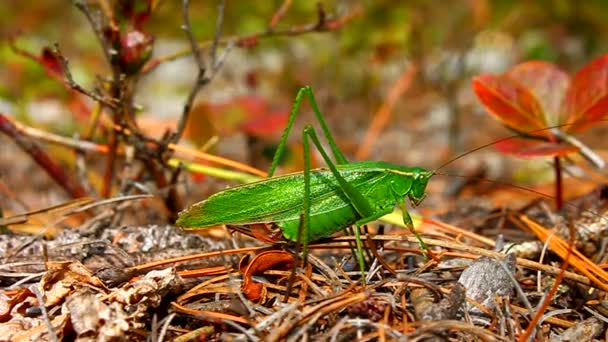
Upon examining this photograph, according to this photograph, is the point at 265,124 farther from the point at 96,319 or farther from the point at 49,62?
the point at 96,319

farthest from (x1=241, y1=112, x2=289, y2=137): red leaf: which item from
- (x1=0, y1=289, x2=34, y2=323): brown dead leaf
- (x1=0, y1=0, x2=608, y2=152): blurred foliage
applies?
(x1=0, y1=289, x2=34, y2=323): brown dead leaf

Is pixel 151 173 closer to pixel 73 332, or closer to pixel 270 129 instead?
pixel 270 129

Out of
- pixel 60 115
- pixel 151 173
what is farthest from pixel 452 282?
pixel 60 115

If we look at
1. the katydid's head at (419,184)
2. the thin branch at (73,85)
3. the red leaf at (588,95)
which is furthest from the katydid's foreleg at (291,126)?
the red leaf at (588,95)

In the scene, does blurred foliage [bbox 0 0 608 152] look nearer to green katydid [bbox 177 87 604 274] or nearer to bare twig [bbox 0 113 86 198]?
bare twig [bbox 0 113 86 198]

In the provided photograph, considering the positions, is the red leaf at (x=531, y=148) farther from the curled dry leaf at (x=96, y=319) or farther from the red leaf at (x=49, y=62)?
the red leaf at (x=49, y=62)

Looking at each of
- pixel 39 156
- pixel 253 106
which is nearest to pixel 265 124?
pixel 253 106

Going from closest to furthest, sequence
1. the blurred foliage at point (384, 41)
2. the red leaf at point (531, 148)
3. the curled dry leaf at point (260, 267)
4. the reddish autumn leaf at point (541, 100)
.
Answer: the curled dry leaf at point (260, 267) → the red leaf at point (531, 148) → the reddish autumn leaf at point (541, 100) → the blurred foliage at point (384, 41)
